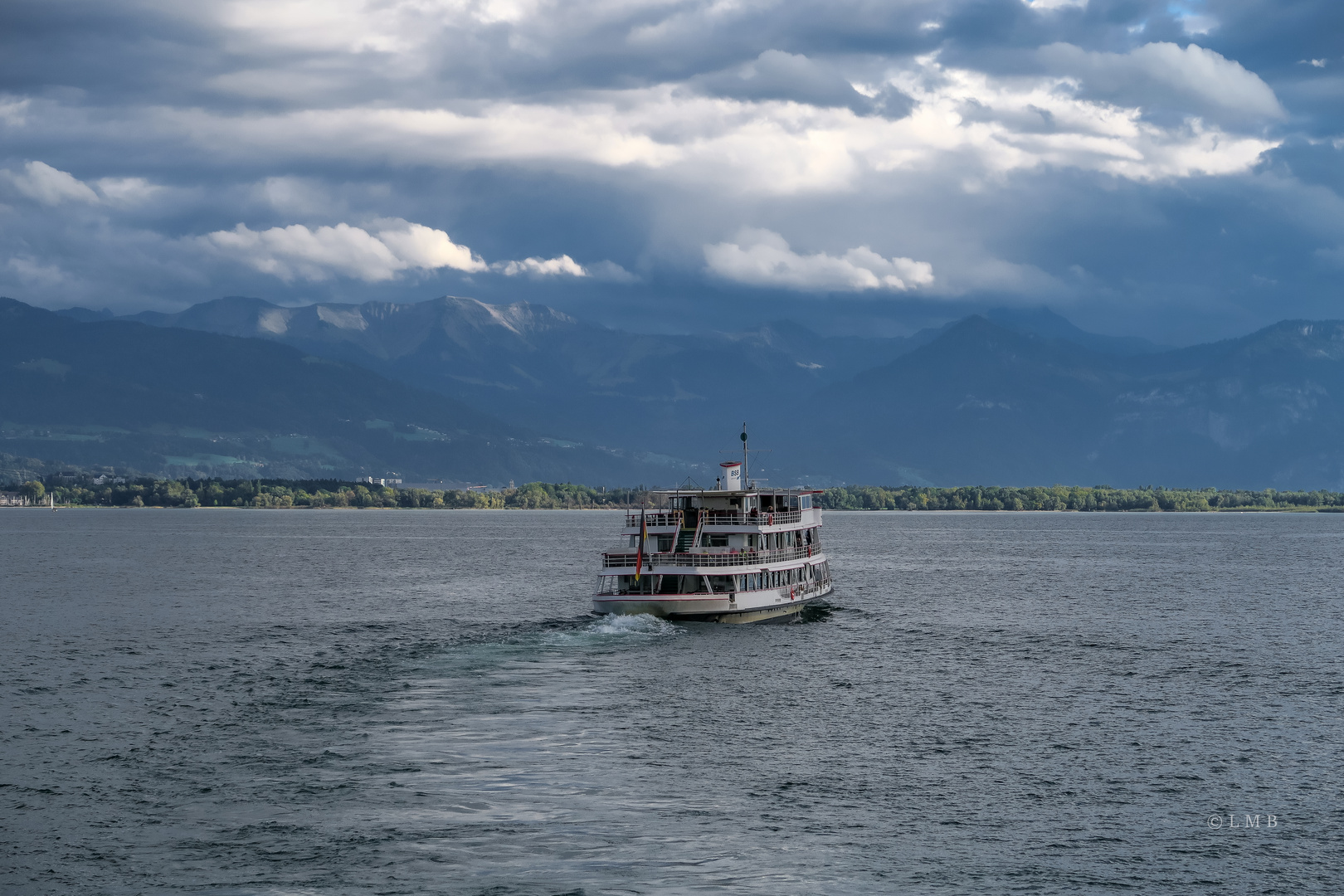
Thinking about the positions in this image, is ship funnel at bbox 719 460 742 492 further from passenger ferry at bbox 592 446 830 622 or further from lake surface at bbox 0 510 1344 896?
lake surface at bbox 0 510 1344 896

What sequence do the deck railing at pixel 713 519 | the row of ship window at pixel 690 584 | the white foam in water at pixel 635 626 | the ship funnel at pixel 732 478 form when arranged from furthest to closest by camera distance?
1. the ship funnel at pixel 732 478
2. the deck railing at pixel 713 519
3. the row of ship window at pixel 690 584
4. the white foam in water at pixel 635 626

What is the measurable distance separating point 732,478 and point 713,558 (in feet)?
29.1

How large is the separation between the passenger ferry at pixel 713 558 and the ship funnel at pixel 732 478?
0.07 meters

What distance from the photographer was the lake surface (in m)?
39.3

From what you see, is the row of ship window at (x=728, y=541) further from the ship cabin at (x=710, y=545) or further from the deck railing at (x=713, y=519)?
the deck railing at (x=713, y=519)

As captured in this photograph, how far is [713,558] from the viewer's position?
9144 cm

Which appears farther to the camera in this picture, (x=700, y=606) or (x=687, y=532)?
(x=687, y=532)

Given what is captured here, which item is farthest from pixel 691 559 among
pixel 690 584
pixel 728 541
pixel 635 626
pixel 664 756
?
pixel 664 756

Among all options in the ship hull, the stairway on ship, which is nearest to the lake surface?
the ship hull

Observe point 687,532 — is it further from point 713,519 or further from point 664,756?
point 664,756

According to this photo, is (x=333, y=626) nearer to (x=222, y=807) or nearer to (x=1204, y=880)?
(x=222, y=807)

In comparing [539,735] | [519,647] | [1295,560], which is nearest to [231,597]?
[519,647]

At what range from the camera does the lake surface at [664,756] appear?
1548 inches

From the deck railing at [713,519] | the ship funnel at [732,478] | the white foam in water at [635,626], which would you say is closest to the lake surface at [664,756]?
the white foam in water at [635,626]
